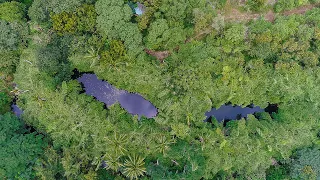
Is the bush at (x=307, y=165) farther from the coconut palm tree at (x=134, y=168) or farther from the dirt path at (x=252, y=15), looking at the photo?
the coconut palm tree at (x=134, y=168)

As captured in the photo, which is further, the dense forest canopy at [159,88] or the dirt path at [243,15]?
the dirt path at [243,15]

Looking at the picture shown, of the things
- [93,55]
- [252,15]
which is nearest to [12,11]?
[93,55]

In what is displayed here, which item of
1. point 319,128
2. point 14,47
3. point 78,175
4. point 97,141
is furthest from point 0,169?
point 319,128

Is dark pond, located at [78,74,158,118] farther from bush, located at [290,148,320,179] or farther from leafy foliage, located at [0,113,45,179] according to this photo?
bush, located at [290,148,320,179]

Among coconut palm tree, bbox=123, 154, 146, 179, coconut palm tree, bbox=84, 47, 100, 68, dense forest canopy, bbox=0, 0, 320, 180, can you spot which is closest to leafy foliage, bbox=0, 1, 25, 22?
dense forest canopy, bbox=0, 0, 320, 180

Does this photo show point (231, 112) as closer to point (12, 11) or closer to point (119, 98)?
point (119, 98)

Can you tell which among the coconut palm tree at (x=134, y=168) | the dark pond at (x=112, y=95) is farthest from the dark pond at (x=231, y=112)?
the coconut palm tree at (x=134, y=168)
